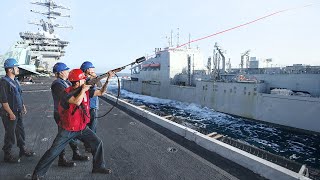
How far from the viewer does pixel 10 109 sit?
4.63 metres

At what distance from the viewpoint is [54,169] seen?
14.2ft

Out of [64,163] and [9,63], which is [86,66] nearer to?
[9,63]

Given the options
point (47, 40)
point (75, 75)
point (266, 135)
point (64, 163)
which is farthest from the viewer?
point (47, 40)

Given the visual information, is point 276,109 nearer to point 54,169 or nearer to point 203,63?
point 54,169

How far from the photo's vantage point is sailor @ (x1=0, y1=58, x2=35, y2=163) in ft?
15.1

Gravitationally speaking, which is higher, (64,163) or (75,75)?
(75,75)

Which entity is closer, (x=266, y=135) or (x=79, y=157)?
(x=79, y=157)

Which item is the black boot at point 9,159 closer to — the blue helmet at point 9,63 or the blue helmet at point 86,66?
the blue helmet at point 9,63

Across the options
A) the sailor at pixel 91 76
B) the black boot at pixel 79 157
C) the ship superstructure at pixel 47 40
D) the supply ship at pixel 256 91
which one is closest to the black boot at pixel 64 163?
the black boot at pixel 79 157

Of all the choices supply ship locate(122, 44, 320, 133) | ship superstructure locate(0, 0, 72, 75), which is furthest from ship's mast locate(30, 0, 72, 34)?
supply ship locate(122, 44, 320, 133)

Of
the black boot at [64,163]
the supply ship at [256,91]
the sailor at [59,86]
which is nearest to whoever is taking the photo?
the sailor at [59,86]

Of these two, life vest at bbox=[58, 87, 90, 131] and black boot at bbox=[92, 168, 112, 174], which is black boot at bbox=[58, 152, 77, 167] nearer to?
black boot at bbox=[92, 168, 112, 174]

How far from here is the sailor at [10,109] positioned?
4.59 metres

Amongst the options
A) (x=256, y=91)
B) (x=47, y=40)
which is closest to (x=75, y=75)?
(x=256, y=91)
